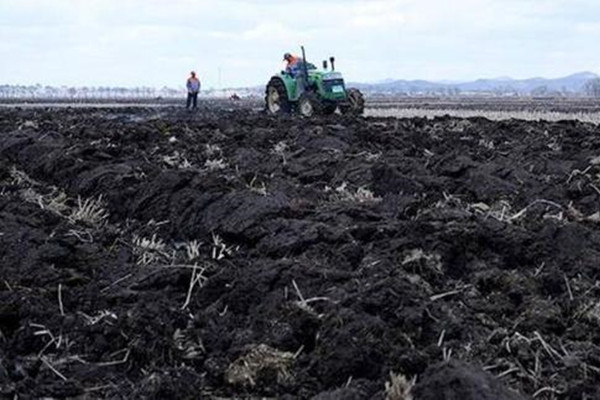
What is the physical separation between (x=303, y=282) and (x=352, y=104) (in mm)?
20627

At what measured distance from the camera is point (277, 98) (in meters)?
27.7

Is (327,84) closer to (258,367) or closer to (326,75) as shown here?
(326,75)

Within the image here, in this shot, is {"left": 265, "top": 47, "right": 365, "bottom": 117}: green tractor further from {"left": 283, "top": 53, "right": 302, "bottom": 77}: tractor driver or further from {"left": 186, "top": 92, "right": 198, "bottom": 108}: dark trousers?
{"left": 186, "top": 92, "right": 198, "bottom": 108}: dark trousers

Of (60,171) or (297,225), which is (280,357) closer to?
(297,225)

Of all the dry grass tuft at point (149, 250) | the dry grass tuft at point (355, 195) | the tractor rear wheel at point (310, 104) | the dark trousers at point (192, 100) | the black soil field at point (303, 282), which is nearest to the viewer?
the black soil field at point (303, 282)

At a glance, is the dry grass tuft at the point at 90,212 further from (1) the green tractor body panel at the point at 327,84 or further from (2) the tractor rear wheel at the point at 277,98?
(2) the tractor rear wheel at the point at 277,98

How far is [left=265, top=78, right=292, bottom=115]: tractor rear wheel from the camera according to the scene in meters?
27.1

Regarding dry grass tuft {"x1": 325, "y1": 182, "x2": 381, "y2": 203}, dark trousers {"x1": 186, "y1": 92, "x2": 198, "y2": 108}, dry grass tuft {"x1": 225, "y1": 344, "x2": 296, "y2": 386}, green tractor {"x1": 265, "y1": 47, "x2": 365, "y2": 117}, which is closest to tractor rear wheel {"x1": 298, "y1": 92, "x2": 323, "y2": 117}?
green tractor {"x1": 265, "y1": 47, "x2": 365, "y2": 117}

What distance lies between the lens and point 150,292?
591 centimetres

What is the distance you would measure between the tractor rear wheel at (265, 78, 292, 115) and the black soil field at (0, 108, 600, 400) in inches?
626

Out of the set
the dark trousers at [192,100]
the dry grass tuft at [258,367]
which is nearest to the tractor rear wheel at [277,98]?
the dark trousers at [192,100]

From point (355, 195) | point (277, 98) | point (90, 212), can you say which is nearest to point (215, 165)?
point (355, 195)

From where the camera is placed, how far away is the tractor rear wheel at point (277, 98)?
27094mm

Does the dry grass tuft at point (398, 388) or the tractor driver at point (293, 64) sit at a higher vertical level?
the tractor driver at point (293, 64)
